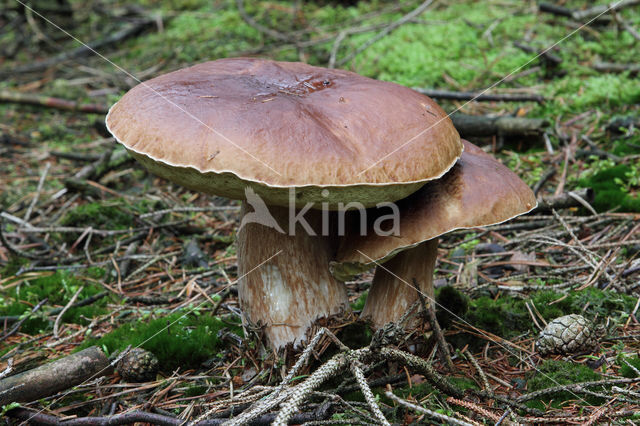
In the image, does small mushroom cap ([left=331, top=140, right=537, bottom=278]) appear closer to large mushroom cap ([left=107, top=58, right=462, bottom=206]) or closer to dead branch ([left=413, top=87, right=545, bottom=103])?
large mushroom cap ([left=107, top=58, right=462, bottom=206])

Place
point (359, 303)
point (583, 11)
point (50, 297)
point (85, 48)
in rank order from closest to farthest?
point (359, 303) < point (50, 297) < point (583, 11) < point (85, 48)

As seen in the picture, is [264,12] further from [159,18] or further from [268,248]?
[268,248]

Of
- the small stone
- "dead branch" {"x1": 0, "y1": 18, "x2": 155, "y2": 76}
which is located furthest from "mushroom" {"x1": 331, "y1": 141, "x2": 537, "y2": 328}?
"dead branch" {"x1": 0, "y1": 18, "x2": 155, "y2": 76}

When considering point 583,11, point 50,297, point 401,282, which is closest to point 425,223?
point 401,282

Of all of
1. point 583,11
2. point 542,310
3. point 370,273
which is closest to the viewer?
point 542,310

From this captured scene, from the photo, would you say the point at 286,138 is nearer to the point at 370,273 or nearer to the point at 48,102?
the point at 370,273

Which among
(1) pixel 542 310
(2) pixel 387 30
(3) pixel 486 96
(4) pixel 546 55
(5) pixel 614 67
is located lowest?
(1) pixel 542 310

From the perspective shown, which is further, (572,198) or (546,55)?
(546,55)
